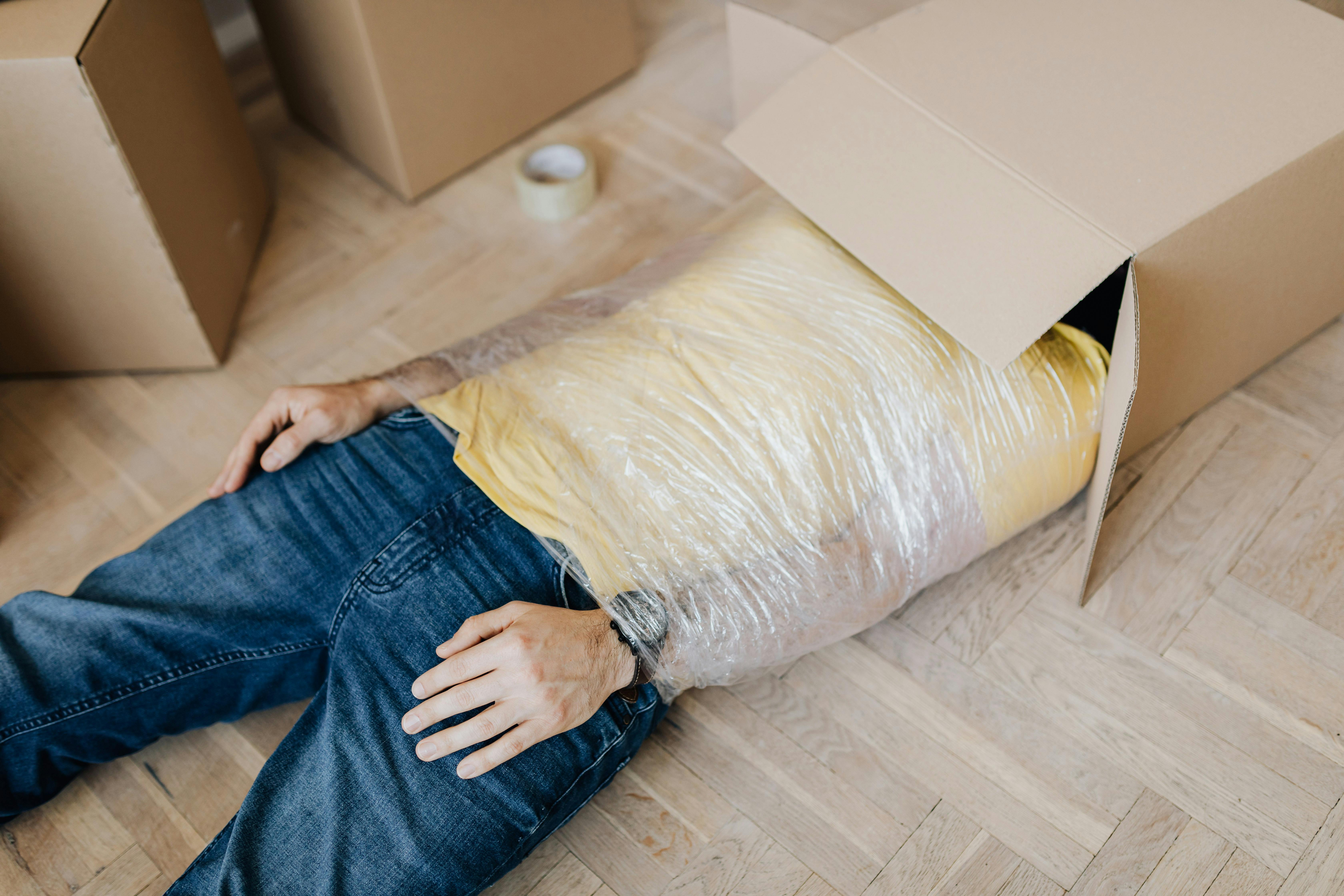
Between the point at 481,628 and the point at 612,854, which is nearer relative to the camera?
the point at 481,628

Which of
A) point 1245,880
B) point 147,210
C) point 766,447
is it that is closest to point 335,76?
point 147,210

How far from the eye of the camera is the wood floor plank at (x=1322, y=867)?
840mm

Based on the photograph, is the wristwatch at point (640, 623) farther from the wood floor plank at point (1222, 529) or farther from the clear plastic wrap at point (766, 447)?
the wood floor plank at point (1222, 529)

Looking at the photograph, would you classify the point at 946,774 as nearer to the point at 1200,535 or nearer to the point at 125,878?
the point at 1200,535

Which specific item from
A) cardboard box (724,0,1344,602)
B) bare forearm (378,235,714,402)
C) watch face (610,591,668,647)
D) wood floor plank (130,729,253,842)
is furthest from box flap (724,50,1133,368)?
wood floor plank (130,729,253,842)

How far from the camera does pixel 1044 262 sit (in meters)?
0.79

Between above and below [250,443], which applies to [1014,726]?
below

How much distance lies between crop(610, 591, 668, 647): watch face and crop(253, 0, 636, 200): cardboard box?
0.93 metres

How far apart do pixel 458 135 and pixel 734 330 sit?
865 mm

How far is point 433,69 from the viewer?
1.41 metres

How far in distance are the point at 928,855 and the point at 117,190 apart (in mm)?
1109

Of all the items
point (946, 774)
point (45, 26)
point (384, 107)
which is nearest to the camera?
point (946, 774)

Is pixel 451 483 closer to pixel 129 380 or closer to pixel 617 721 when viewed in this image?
pixel 617 721

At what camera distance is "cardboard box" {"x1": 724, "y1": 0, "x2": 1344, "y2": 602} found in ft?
2.62
